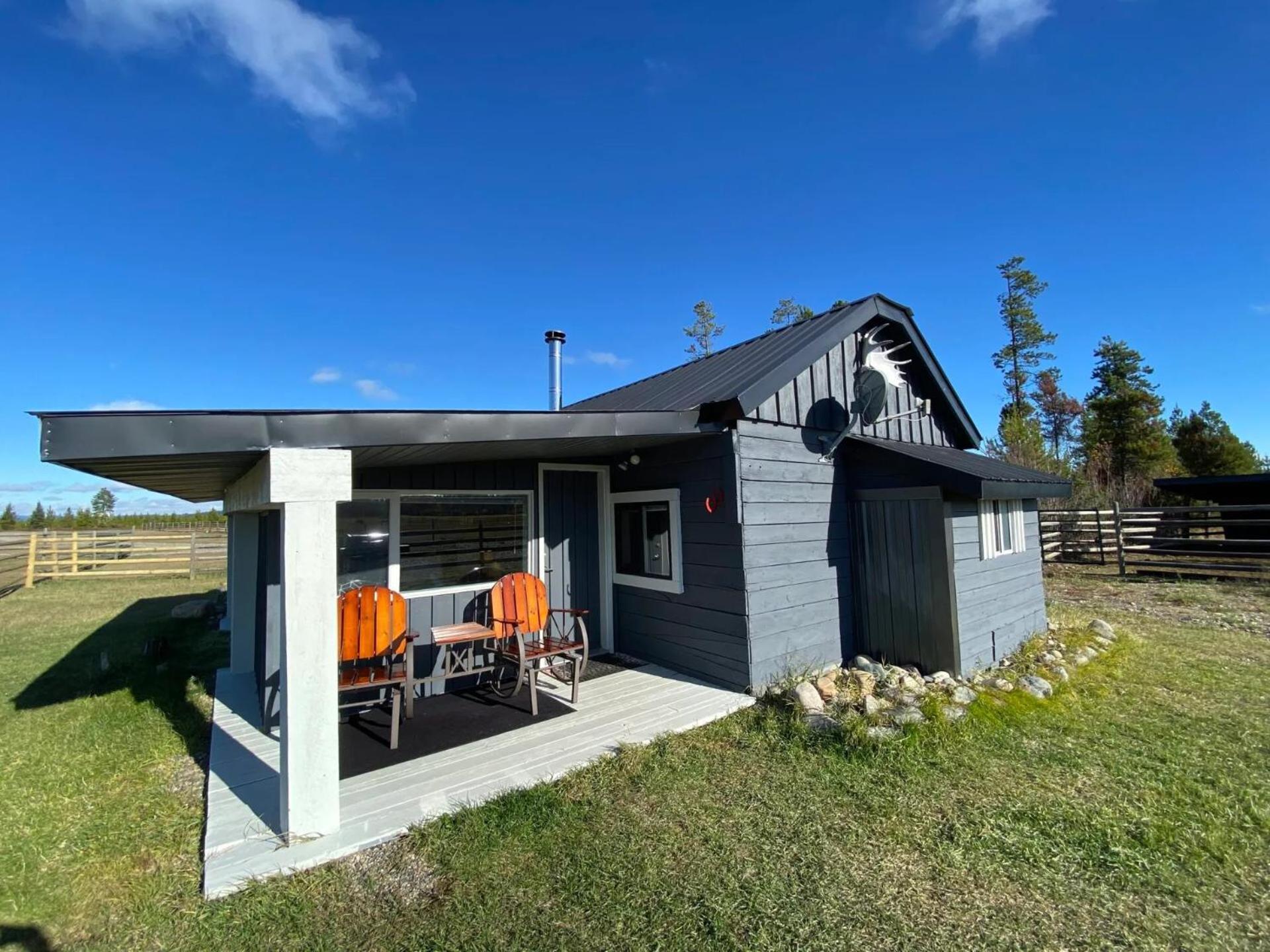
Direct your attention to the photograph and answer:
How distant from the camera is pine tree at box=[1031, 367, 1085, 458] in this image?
1024 inches

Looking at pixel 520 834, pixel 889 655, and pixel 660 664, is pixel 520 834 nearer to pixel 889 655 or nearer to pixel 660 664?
pixel 660 664

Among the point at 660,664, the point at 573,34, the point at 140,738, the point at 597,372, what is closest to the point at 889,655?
the point at 660,664

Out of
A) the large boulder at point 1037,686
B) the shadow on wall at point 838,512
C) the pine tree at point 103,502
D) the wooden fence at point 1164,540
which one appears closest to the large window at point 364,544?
the shadow on wall at point 838,512

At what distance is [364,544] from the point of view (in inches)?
187

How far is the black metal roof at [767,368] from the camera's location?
4883 mm

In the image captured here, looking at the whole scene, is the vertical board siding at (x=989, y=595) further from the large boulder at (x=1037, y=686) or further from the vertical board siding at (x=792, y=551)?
the vertical board siding at (x=792, y=551)

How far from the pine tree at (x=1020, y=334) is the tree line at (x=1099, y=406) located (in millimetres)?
32

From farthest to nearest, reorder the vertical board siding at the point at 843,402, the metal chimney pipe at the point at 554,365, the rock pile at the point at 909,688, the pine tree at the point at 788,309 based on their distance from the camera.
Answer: the pine tree at the point at 788,309 → the metal chimney pipe at the point at 554,365 → the vertical board siding at the point at 843,402 → the rock pile at the point at 909,688

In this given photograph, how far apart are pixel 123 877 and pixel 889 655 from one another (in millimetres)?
5558


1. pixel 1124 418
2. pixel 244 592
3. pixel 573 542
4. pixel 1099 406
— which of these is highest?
pixel 1099 406

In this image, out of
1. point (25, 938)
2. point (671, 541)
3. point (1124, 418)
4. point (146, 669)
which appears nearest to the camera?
point (25, 938)

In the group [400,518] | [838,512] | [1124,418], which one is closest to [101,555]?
[400,518]

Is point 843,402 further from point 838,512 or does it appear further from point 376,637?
point 376,637

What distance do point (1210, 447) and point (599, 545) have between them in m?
31.3
